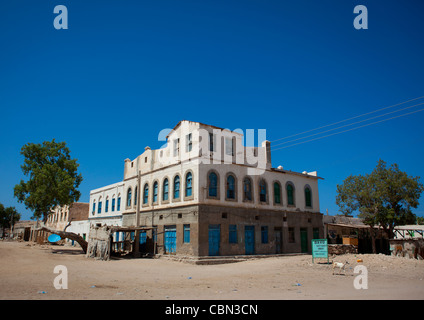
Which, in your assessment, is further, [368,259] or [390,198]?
[390,198]

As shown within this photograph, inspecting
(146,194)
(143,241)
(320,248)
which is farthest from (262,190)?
(143,241)

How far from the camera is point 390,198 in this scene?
32656 mm

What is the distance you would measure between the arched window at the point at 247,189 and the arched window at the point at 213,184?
297 cm

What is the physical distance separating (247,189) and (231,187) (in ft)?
5.98

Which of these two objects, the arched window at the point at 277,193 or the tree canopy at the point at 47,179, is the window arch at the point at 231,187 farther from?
the tree canopy at the point at 47,179

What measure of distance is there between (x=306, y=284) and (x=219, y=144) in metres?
14.9

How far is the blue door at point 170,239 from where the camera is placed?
25.3m

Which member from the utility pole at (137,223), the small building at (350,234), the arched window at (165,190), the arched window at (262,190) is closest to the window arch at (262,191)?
the arched window at (262,190)

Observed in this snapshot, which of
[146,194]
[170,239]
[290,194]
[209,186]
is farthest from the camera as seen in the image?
[290,194]

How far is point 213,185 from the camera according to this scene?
25.0m

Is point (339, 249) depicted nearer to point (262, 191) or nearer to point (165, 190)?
point (262, 191)
